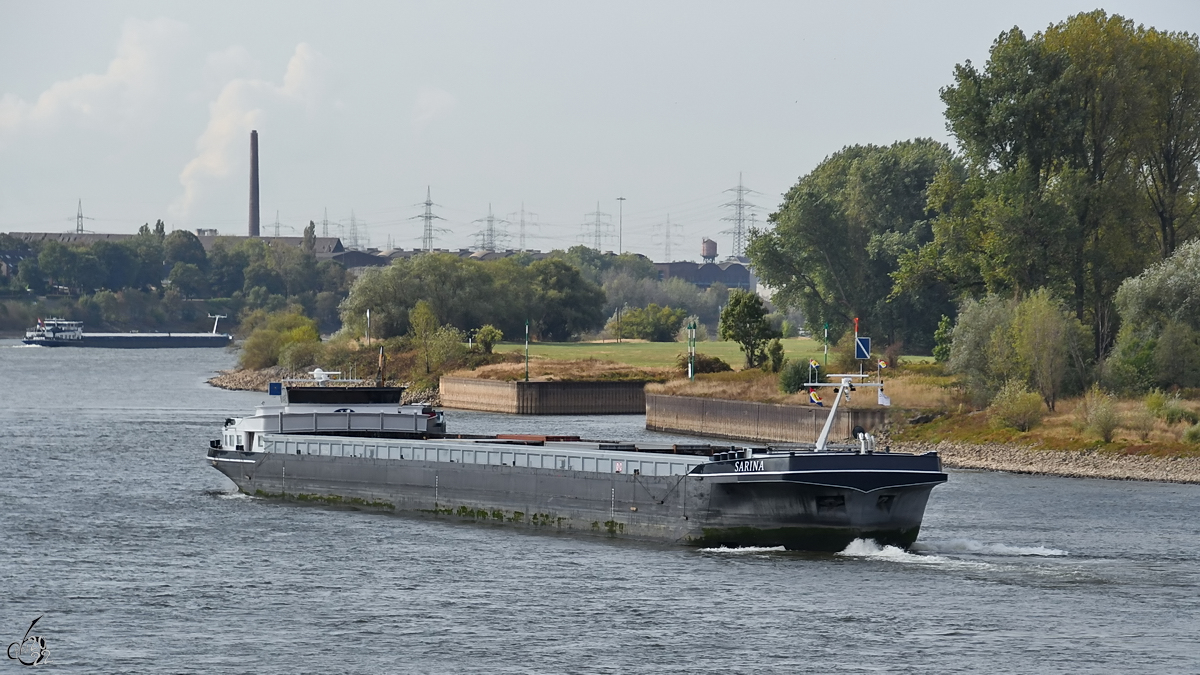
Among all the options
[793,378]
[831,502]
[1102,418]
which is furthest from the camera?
[793,378]

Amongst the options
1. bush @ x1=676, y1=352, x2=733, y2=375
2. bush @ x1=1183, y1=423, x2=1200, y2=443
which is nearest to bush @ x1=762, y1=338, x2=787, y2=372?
bush @ x1=676, y1=352, x2=733, y2=375

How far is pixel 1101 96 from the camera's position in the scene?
72562 millimetres

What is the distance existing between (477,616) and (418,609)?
4.88 feet

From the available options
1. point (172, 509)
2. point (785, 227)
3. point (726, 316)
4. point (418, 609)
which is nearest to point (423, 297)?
point (785, 227)

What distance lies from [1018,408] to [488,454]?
2907cm

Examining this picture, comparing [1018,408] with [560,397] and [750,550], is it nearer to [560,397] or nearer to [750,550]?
[750,550]

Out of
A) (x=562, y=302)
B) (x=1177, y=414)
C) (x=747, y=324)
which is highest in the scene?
(x=562, y=302)

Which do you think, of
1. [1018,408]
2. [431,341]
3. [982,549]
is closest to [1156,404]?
[1018,408]

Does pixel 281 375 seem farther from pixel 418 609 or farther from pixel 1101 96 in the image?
pixel 418 609

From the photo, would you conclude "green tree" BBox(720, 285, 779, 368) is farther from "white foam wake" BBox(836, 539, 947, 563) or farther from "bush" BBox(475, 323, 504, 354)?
"white foam wake" BBox(836, 539, 947, 563)

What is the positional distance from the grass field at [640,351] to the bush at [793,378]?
2424 cm

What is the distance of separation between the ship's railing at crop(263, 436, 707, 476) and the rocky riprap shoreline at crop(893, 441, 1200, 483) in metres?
24.0

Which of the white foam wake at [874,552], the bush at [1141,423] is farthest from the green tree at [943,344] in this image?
the white foam wake at [874,552]

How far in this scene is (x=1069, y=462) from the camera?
6084 centimetres
